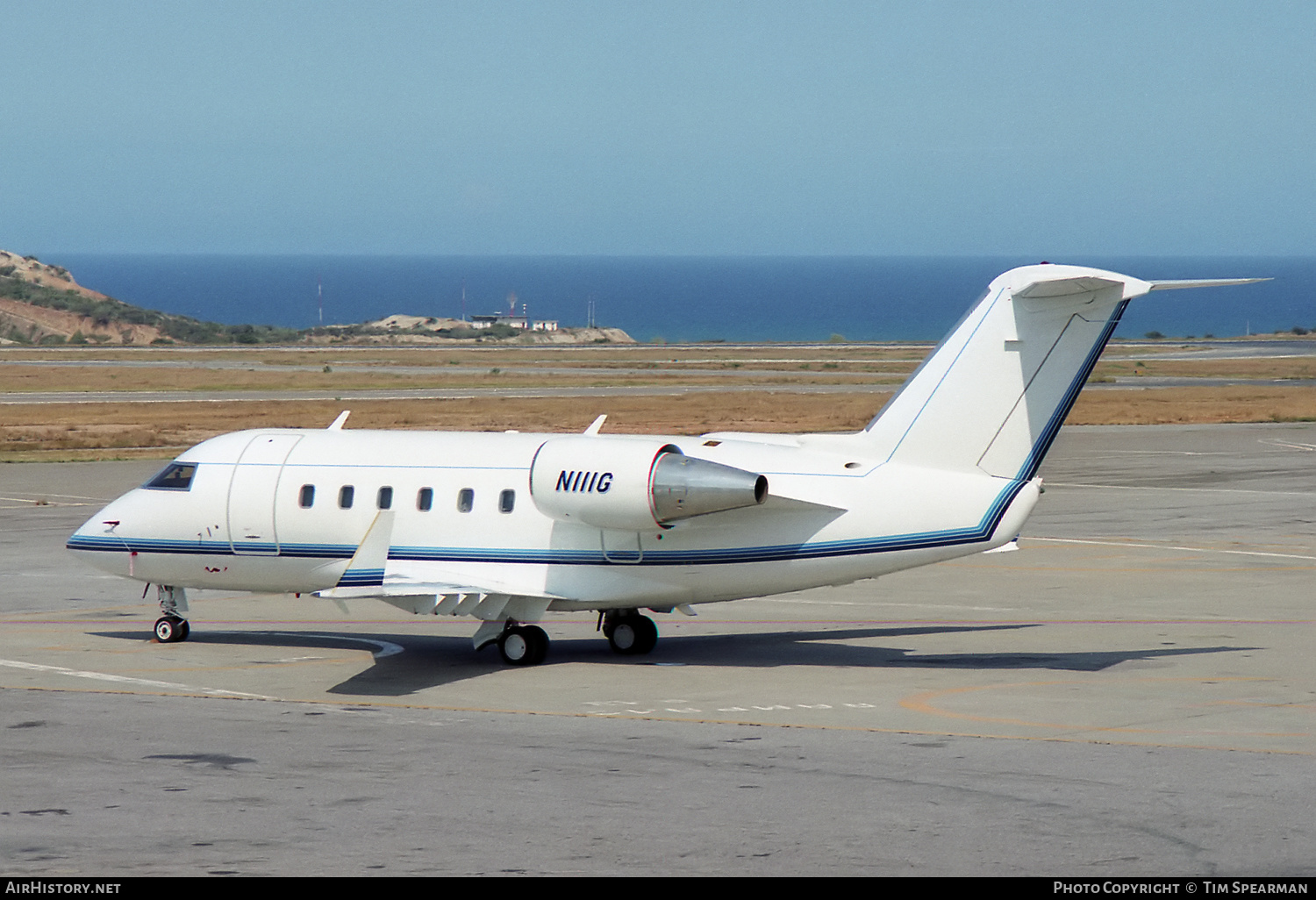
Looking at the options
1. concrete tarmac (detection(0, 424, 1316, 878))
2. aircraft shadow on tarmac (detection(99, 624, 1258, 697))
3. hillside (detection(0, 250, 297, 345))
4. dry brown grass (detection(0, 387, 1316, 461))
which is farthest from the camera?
hillside (detection(0, 250, 297, 345))

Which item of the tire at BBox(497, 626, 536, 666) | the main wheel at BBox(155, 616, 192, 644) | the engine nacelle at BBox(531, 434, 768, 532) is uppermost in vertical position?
the engine nacelle at BBox(531, 434, 768, 532)

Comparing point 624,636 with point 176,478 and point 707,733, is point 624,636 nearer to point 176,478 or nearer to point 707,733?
point 707,733

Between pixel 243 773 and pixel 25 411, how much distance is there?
6596 cm

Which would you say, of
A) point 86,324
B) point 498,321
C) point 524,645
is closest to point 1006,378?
point 524,645

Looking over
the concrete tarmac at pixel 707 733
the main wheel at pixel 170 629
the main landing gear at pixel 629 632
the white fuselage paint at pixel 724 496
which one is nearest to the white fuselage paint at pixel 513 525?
the white fuselage paint at pixel 724 496

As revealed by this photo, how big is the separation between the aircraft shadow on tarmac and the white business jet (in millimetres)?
743

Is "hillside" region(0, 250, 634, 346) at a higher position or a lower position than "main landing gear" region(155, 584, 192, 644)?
higher

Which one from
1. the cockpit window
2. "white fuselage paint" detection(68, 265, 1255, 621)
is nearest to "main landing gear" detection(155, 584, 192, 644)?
the cockpit window

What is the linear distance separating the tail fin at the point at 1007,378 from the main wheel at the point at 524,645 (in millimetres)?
5680

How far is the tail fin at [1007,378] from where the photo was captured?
2300cm

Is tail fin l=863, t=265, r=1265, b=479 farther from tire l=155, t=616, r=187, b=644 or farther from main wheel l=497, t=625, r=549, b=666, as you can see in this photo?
tire l=155, t=616, r=187, b=644

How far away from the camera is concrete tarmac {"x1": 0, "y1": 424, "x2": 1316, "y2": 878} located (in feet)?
47.9

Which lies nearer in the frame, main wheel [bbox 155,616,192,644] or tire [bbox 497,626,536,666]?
tire [bbox 497,626,536,666]
